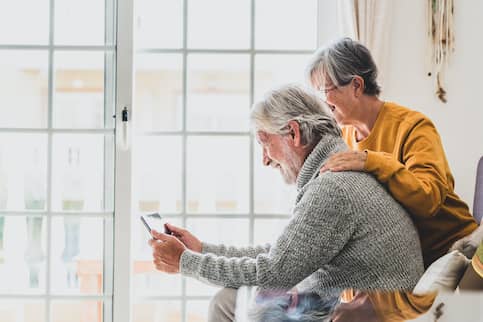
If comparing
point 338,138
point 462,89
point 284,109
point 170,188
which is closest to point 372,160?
point 338,138

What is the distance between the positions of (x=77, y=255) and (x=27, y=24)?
1132 millimetres

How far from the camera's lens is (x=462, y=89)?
2887 millimetres

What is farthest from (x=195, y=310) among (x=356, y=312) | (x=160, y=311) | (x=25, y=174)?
(x=356, y=312)

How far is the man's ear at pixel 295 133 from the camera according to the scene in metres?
1.76

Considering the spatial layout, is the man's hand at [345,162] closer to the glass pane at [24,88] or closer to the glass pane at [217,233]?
the glass pane at [217,233]

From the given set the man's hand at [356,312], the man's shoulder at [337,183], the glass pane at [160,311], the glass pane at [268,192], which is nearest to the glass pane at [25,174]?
the glass pane at [160,311]

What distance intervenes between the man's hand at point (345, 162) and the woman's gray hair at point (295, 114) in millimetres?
95

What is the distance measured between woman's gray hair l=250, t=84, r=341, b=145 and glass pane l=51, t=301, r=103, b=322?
1658 mm

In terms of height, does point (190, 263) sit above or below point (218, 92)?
below

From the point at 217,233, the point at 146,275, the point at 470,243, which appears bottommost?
the point at 146,275

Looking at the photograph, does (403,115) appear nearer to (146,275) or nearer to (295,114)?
(295,114)

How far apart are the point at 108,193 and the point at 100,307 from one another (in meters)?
0.55

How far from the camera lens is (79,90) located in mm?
3053

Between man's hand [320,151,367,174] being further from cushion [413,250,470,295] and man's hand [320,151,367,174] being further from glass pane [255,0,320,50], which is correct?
glass pane [255,0,320,50]
